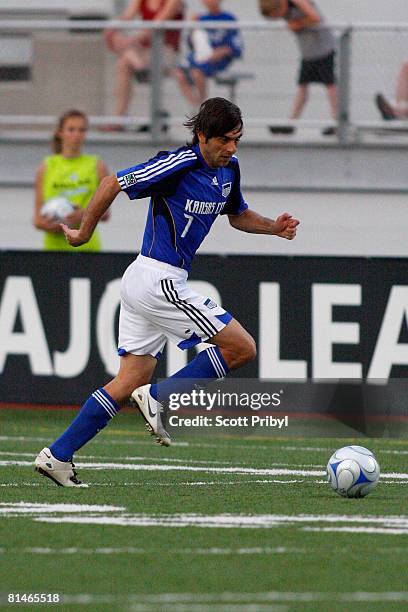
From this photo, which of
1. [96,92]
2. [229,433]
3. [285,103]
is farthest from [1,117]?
[229,433]

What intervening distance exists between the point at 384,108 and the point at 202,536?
9341 mm

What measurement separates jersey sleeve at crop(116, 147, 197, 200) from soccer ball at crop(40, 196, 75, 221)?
4.46 metres

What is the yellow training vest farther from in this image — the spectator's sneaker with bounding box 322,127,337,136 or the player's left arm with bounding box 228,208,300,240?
the player's left arm with bounding box 228,208,300,240

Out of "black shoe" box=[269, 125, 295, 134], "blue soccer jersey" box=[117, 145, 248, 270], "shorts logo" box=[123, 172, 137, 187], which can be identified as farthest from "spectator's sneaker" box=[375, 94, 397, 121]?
"shorts logo" box=[123, 172, 137, 187]

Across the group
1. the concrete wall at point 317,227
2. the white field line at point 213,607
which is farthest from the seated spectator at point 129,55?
the white field line at point 213,607

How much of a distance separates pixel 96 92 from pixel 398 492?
840 cm

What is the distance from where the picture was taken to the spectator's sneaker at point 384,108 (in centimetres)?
1588

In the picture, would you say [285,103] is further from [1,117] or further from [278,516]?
[278,516]

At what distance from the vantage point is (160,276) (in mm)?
9117

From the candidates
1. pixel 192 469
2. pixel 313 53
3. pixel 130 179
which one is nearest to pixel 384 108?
pixel 313 53

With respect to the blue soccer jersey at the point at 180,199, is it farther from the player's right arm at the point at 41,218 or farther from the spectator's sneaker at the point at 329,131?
the spectator's sneaker at the point at 329,131

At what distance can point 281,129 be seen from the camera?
16.3 metres

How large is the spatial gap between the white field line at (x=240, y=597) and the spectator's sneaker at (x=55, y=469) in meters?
3.04

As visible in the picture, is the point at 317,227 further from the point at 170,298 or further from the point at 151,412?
the point at 151,412
